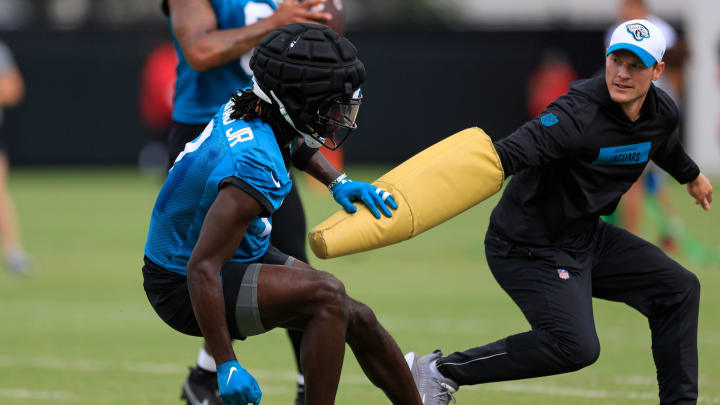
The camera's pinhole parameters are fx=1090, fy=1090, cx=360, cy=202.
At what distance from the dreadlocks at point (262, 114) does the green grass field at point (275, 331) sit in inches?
74.6

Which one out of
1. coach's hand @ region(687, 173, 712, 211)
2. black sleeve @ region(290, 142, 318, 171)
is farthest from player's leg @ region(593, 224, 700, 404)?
black sleeve @ region(290, 142, 318, 171)

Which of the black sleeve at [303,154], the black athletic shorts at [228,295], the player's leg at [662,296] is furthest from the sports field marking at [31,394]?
the player's leg at [662,296]

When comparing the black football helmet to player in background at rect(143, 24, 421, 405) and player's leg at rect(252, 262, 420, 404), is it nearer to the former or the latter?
player in background at rect(143, 24, 421, 405)

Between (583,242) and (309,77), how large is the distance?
1.70 metres

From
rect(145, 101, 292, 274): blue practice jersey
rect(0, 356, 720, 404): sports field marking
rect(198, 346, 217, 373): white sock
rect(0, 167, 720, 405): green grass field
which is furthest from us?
rect(0, 167, 720, 405): green grass field

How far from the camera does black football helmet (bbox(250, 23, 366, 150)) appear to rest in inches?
175

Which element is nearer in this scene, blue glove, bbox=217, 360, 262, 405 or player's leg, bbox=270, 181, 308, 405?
blue glove, bbox=217, 360, 262, 405

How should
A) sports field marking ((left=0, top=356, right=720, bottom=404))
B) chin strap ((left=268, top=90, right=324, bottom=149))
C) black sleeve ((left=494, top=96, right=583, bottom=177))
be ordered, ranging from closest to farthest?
chin strap ((left=268, top=90, right=324, bottom=149))
black sleeve ((left=494, top=96, right=583, bottom=177))
sports field marking ((left=0, top=356, right=720, bottom=404))

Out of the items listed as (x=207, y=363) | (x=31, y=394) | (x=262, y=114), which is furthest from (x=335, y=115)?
(x=31, y=394)

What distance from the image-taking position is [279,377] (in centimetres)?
657

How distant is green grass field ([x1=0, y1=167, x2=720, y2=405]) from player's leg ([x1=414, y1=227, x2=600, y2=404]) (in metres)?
0.80

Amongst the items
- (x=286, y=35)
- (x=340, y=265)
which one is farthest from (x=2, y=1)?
(x=286, y=35)

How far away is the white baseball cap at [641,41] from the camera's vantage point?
16.3 feet

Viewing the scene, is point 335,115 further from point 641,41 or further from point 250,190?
point 641,41
